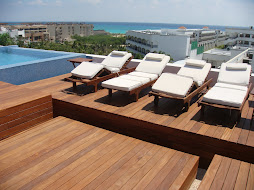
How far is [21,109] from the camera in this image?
153 inches

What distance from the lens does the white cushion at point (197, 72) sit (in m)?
4.72

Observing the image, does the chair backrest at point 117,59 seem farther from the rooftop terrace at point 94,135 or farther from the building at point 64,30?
the building at point 64,30

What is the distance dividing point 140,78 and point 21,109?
7.64 ft

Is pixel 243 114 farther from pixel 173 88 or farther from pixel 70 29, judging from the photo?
pixel 70 29

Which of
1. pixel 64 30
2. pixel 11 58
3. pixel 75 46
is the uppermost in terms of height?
pixel 64 30

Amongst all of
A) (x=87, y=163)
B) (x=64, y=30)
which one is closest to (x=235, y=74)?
(x=87, y=163)

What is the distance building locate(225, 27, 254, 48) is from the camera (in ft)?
200

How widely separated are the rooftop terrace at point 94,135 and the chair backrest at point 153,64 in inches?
27.6

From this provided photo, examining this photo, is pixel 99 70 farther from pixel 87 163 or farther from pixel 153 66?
pixel 87 163

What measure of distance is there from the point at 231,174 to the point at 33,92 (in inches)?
144

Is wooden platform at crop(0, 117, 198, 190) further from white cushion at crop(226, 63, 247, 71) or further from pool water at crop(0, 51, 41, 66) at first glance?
pool water at crop(0, 51, 41, 66)

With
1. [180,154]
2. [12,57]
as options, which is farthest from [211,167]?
[12,57]

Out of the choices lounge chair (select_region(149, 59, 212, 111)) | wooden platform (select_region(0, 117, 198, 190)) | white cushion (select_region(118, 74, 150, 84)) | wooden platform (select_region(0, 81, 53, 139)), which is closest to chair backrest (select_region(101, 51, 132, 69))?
white cushion (select_region(118, 74, 150, 84))

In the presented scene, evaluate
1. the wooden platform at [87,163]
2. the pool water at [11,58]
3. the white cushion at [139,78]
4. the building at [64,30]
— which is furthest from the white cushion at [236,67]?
the building at [64,30]
